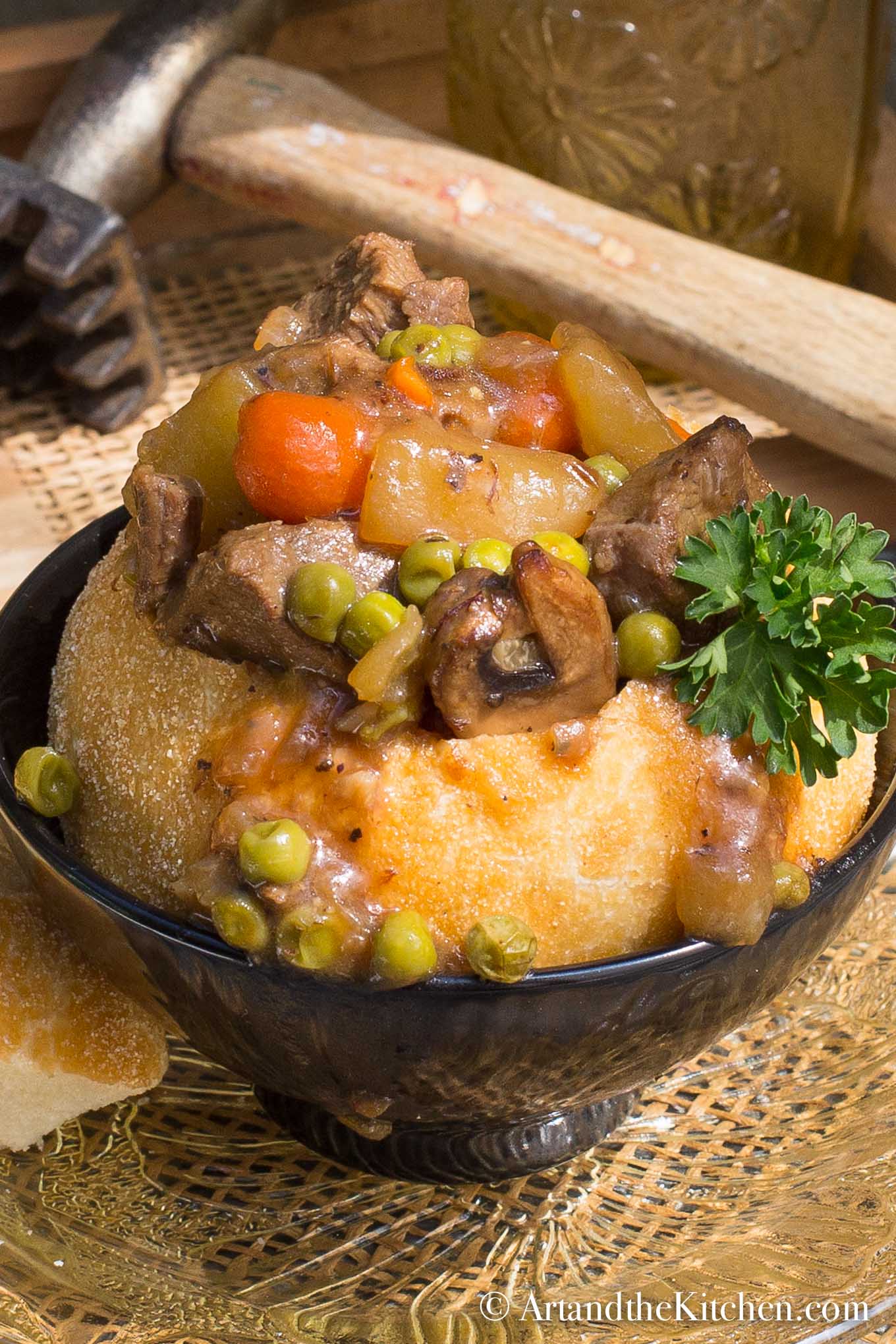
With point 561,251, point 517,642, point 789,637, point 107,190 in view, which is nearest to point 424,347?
point 517,642

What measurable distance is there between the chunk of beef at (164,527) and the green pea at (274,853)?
1.24 ft

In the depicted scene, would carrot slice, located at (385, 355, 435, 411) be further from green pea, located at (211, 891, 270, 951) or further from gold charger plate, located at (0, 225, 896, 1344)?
gold charger plate, located at (0, 225, 896, 1344)

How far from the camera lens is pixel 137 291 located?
13.1 feet

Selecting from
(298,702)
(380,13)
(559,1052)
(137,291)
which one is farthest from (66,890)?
(380,13)

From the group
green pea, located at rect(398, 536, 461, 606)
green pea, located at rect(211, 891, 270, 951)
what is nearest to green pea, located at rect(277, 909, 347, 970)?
green pea, located at rect(211, 891, 270, 951)

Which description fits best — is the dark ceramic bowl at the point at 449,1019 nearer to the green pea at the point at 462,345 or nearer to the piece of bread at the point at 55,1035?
the piece of bread at the point at 55,1035

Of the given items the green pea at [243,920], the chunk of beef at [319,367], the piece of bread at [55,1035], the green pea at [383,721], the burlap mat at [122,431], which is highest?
the chunk of beef at [319,367]

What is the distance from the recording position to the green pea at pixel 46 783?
204cm

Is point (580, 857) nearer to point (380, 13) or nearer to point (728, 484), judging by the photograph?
point (728, 484)

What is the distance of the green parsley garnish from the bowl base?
0.66m

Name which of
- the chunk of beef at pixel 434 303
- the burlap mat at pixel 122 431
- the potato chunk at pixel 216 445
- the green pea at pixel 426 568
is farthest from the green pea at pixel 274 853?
the burlap mat at pixel 122 431

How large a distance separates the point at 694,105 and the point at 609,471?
8.08 feet

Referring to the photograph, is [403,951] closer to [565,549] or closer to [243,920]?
[243,920]

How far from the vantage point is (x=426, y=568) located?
181 cm
